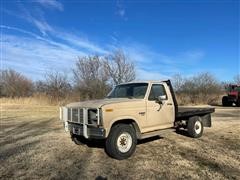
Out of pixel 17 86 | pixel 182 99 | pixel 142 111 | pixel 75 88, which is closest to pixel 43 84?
pixel 75 88

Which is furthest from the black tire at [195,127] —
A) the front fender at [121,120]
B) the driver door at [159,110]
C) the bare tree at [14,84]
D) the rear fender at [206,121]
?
the bare tree at [14,84]

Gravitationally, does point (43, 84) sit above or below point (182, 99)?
above

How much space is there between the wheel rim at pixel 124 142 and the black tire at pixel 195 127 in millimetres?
3358

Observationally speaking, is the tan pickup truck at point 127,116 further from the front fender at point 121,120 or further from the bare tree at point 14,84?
the bare tree at point 14,84

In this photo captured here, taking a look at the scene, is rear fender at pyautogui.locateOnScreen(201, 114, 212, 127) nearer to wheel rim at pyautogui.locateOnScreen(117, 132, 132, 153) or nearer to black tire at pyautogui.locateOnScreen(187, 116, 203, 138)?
black tire at pyautogui.locateOnScreen(187, 116, 203, 138)

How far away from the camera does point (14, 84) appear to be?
5638cm

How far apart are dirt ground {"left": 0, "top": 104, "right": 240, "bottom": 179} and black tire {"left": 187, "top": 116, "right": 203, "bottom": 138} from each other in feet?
0.73

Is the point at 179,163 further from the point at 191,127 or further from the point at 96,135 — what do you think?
the point at 191,127

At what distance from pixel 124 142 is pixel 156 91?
2.08m

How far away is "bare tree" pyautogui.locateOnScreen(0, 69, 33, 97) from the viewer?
175ft

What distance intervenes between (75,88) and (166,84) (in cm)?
2503

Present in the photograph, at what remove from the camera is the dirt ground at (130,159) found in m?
6.18

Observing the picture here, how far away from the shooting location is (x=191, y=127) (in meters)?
10.2

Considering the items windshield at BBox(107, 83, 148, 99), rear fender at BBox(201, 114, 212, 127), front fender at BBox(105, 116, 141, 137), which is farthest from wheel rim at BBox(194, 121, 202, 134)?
front fender at BBox(105, 116, 141, 137)
